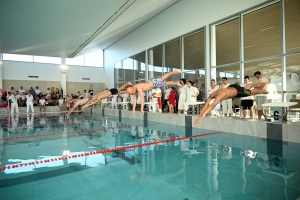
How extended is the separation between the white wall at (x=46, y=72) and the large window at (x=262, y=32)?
578 inches

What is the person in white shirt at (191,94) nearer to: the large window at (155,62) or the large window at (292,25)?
the large window at (292,25)

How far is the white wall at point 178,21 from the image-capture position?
7992mm

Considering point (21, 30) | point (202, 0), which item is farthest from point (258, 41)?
point (21, 30)

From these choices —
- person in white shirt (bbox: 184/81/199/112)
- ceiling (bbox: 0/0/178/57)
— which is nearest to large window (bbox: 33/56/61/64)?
ceiling (bbox: 0/0/178/57)

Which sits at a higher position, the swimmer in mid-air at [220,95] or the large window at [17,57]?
the large window at [17,57]

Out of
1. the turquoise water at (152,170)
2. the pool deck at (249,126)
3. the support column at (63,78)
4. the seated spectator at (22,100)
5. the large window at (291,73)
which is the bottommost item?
the turquoise water at (152,170)

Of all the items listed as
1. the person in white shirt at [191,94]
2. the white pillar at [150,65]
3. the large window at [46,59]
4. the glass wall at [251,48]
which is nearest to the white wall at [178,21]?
the glass wall at [251,48]

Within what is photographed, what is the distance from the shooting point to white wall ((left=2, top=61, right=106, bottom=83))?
16234 mm

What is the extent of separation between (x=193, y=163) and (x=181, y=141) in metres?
1.70

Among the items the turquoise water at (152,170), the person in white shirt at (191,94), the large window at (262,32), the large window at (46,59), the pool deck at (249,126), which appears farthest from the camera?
the large window at (46,59)

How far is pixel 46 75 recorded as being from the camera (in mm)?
17562

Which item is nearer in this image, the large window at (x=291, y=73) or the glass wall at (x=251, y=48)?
the large window at (x=291, y=73)

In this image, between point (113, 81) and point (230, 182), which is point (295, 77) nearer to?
point (230, 182)

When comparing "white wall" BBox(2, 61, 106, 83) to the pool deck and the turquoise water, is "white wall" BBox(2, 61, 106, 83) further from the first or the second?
the turquoise water
